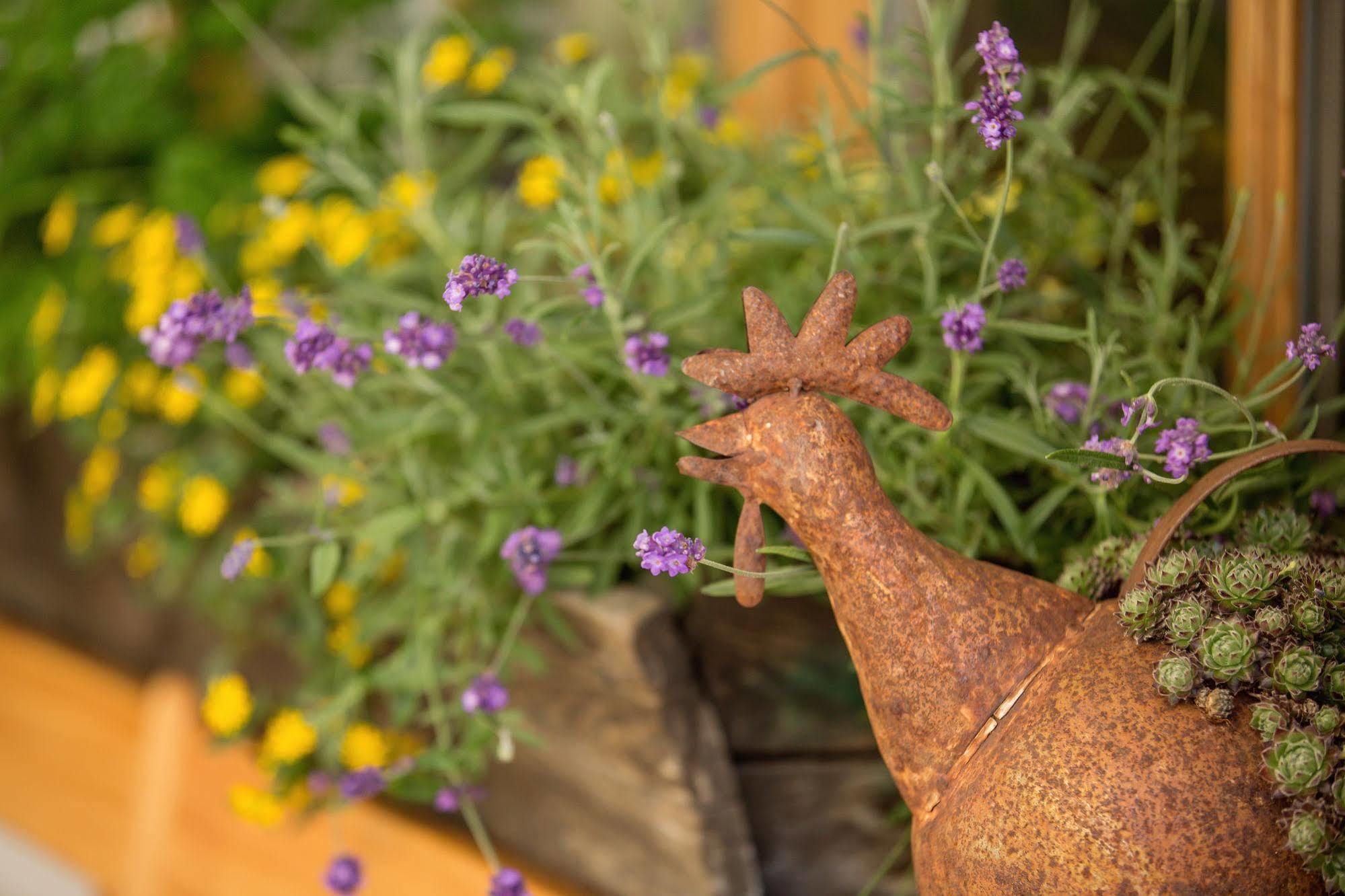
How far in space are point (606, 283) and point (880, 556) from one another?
288 millimetres

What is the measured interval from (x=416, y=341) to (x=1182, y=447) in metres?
0.47

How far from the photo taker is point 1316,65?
0.81m

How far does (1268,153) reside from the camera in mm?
819

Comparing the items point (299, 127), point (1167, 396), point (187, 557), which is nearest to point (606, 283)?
point (1167, 396)

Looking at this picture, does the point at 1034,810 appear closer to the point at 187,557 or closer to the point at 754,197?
the point at 754,197

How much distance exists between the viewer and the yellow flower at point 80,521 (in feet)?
4.73

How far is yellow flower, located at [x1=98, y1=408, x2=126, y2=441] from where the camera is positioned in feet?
4.47

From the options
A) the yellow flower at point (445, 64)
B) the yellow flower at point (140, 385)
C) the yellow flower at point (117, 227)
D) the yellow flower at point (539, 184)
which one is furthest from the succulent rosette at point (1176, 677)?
the yellow flower at point (117, 227)

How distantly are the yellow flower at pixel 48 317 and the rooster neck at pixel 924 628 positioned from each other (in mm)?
1305

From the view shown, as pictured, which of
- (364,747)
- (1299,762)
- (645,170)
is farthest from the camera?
(645,170)

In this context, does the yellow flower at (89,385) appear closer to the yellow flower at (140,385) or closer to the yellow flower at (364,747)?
the yellow flower at (140,385)

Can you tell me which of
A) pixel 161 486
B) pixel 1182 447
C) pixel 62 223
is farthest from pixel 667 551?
pixel 62 223

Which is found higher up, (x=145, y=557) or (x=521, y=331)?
(x=521, y=331)

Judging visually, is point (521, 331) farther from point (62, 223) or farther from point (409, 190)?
point (62, 223)
